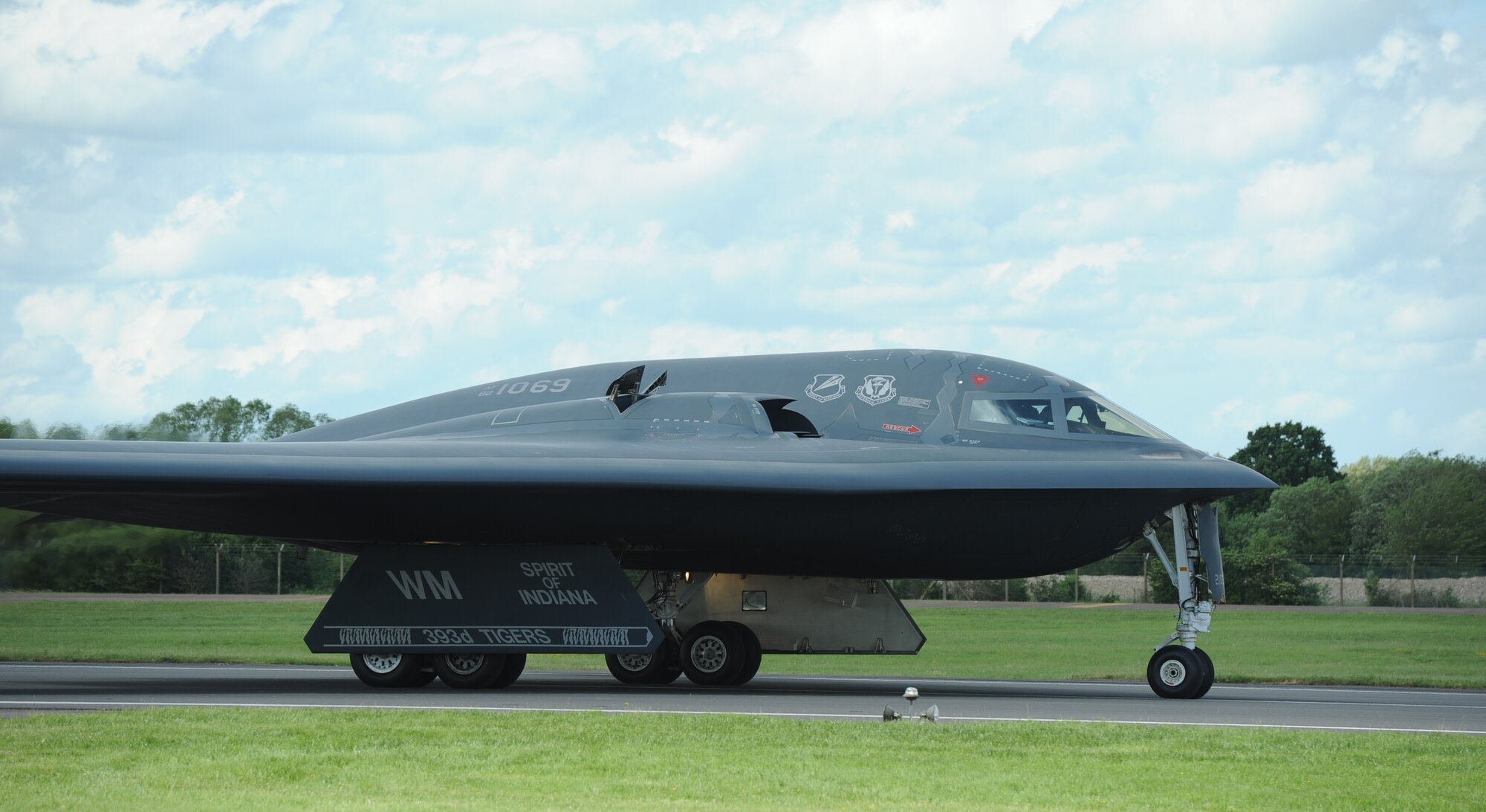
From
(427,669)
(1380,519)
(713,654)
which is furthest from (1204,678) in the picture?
(1380,519)

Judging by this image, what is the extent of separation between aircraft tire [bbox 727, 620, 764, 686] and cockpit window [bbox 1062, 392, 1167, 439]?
4.58 metres

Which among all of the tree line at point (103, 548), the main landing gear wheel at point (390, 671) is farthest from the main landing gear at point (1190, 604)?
the tree line at point (103, 548)

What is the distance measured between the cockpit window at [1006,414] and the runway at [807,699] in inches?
113

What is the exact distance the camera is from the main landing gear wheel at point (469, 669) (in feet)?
54.1

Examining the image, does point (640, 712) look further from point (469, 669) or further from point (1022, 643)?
Answer: point (1022, 643)

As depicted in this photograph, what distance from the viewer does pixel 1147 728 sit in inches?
457

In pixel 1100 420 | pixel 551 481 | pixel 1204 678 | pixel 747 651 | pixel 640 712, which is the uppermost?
pixel 1100 420

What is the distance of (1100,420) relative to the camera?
1634cm

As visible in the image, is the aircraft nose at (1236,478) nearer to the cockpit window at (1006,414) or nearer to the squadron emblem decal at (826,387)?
the cockpit window at (1006,414)

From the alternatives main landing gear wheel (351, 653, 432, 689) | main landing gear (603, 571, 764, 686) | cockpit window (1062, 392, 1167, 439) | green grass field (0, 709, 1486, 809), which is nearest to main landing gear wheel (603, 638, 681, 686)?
main landing gear (603, 571, 764, 686)

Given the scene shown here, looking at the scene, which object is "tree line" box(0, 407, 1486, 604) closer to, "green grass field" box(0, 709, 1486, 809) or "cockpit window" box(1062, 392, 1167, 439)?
"cockpit window" box(1062, 392, 1167, 439)

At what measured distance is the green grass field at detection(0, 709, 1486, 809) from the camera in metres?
8.34

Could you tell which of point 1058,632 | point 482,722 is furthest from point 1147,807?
point 1058,632

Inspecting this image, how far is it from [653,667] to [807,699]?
152 inches
